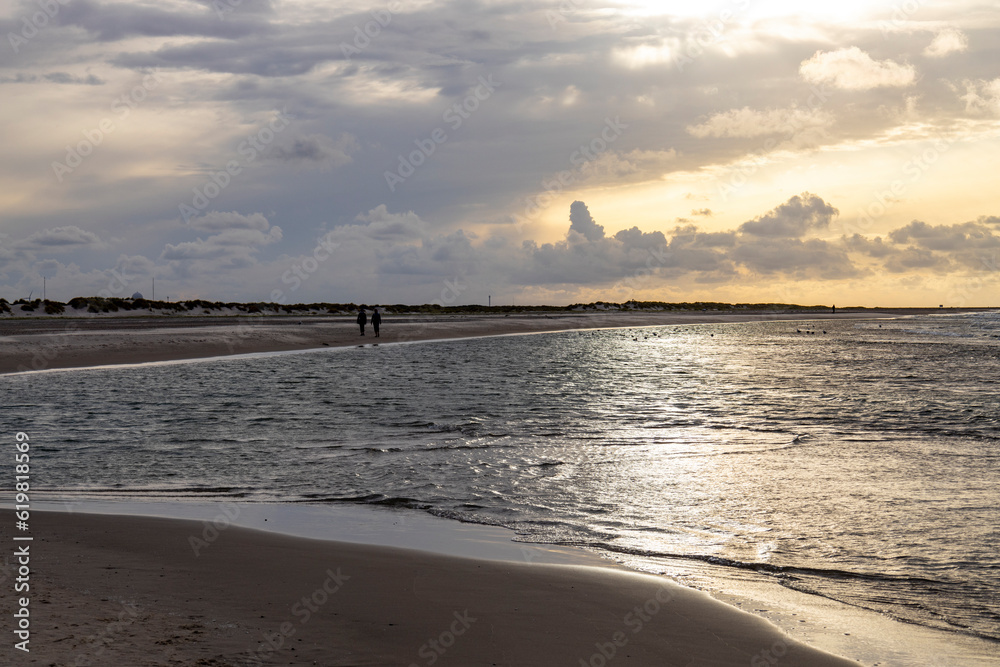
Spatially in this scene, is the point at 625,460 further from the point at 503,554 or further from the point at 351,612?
the point at 351,612

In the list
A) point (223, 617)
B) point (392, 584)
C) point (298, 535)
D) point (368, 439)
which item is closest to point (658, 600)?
point (392, 584)

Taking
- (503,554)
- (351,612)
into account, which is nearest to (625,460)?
(503,554)

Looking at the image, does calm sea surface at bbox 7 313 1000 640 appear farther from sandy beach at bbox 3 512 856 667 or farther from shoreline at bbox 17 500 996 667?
sandy beach at bbox 3 512 856 667

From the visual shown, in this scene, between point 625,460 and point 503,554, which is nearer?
point 503,554

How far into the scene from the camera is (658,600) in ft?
22.4

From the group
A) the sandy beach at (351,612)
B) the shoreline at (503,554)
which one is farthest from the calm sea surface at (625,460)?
the sandy beach at (351,612)

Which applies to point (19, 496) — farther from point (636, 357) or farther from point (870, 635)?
point (636, 357)

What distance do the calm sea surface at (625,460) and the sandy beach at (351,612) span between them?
5.29 ft

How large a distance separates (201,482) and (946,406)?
19.9m

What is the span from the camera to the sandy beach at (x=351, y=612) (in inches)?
210

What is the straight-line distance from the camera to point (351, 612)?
6.18 meters

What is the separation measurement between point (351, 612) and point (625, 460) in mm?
8555

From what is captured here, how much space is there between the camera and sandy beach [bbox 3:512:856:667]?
532 cm

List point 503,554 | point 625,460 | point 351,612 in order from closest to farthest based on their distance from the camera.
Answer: point 351,612
point 503,554
point 625,460
